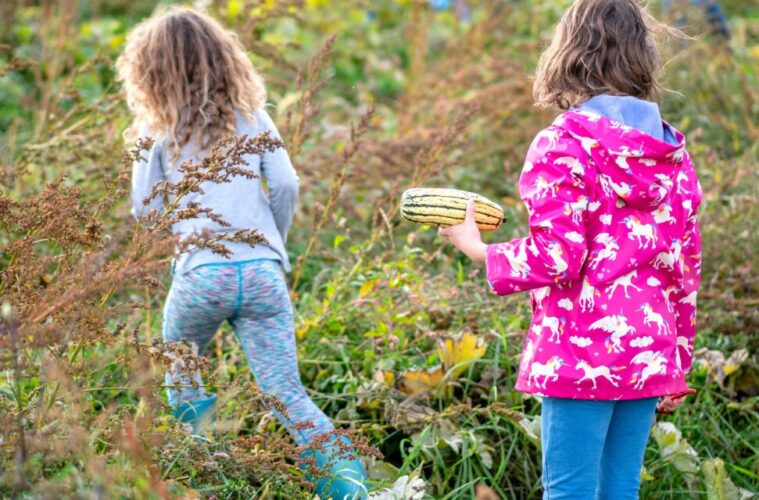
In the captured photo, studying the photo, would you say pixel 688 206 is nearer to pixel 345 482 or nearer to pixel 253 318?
pixel 345 482

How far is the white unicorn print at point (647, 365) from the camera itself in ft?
7.88

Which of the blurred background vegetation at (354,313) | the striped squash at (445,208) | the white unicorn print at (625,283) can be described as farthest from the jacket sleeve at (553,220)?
the blurred background vegetation at (354,313)

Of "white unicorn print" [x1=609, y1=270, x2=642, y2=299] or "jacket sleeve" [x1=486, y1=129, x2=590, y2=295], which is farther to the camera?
"white unicorn print" [x1=609, y1=270, x2=642, y2=299]

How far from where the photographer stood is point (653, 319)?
2416 millimetres

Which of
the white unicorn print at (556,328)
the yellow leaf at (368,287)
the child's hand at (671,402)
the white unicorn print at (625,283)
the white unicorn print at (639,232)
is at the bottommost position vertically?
the yellow leaf at (368,287)

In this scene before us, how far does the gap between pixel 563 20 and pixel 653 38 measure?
0.81 ft

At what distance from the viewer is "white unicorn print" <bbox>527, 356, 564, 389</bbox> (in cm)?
239

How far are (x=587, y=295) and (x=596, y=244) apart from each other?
136mm

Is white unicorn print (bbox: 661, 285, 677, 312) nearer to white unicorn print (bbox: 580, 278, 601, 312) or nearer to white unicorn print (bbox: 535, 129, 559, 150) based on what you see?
white unicorn print (bbox: 580, 278, 601, 312)

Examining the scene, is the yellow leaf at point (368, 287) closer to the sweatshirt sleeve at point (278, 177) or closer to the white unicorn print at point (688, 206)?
the sweatshirt sleeve at point (278, 177)

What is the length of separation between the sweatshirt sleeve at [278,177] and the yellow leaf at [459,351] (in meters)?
0.78

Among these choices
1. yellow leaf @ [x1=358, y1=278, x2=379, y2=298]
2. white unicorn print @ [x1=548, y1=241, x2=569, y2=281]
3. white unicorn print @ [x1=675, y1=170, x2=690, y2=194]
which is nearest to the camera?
white unicorn print @ [x1=548, y1=241, x2=569, y2=281]

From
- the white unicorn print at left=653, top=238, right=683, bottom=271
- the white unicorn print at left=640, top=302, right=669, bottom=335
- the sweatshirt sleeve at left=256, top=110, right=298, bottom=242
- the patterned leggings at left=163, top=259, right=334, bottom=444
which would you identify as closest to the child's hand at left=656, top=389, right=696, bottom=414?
the white unicorn print at left=640, top=302, right=669, bottom=335

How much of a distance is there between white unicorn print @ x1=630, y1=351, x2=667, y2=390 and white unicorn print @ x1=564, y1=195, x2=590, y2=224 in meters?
0.42
